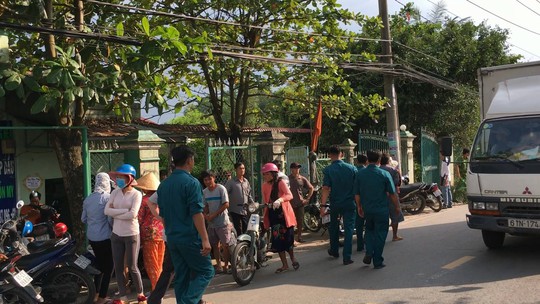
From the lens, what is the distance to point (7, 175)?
9703mm

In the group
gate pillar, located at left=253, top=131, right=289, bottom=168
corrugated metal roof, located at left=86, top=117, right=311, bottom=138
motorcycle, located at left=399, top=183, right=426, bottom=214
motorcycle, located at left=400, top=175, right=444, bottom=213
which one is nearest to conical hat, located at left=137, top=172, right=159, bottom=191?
corrugated metal roof, located at left=86, top=117, right=311, bottom=138

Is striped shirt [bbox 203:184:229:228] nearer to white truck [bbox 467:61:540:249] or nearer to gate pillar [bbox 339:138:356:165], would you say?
white truck [bbox 467:61:540:249]

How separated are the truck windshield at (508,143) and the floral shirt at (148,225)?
455cm

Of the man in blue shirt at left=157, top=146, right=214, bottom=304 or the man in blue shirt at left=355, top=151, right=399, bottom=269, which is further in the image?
the man in blue shirt at left=355, top=151, right=399, bottom=269

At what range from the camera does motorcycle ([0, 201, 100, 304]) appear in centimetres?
616

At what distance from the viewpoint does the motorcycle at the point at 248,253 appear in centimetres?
723

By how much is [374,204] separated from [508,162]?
1.90m

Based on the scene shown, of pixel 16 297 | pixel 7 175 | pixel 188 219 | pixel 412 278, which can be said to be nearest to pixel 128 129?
pixel 7 175

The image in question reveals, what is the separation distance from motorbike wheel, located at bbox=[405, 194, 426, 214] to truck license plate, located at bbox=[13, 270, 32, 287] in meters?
10.3

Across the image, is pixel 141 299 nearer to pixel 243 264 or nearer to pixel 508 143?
pixel 243 264

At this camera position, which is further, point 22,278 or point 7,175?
point 7,175

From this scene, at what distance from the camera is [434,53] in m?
20.9

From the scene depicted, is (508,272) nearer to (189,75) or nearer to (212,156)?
(212,156)

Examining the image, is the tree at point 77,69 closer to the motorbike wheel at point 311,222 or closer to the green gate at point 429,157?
the motorbike wheel at point 311,222
